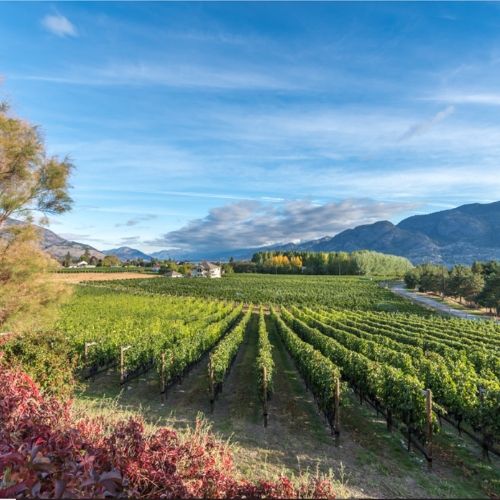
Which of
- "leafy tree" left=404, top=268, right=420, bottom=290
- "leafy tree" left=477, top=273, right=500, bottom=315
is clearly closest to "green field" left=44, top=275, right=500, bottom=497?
"leafy tree" left=477, top=273, right=500, bottom=315

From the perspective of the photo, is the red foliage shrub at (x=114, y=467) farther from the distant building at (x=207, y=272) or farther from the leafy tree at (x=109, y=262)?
the leafy tree at (x=109, y=262)

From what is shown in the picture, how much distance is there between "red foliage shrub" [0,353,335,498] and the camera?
2.83 metres

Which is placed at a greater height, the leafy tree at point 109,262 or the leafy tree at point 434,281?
the leafy tree at point 109,262

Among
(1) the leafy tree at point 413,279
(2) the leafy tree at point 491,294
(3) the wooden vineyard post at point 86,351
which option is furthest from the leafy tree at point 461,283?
(3) the wooden vineyard post at point 86,351

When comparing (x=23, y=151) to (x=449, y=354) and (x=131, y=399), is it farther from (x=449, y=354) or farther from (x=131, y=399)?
(x=449, y=354)

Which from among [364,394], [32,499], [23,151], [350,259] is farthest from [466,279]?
[350,259]

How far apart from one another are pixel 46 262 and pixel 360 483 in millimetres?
18896

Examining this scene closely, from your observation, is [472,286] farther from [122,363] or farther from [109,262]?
[109,262]

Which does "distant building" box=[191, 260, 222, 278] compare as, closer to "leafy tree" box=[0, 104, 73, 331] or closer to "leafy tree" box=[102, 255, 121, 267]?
"leafy tree" box=[102, 255, 121, 267]

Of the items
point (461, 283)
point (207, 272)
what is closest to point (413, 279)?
point (461, 283)

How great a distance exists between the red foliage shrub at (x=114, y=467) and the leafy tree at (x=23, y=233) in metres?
17.2

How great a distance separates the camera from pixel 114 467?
11.1 feet

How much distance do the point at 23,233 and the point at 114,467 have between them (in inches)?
781

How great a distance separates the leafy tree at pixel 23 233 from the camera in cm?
1855
